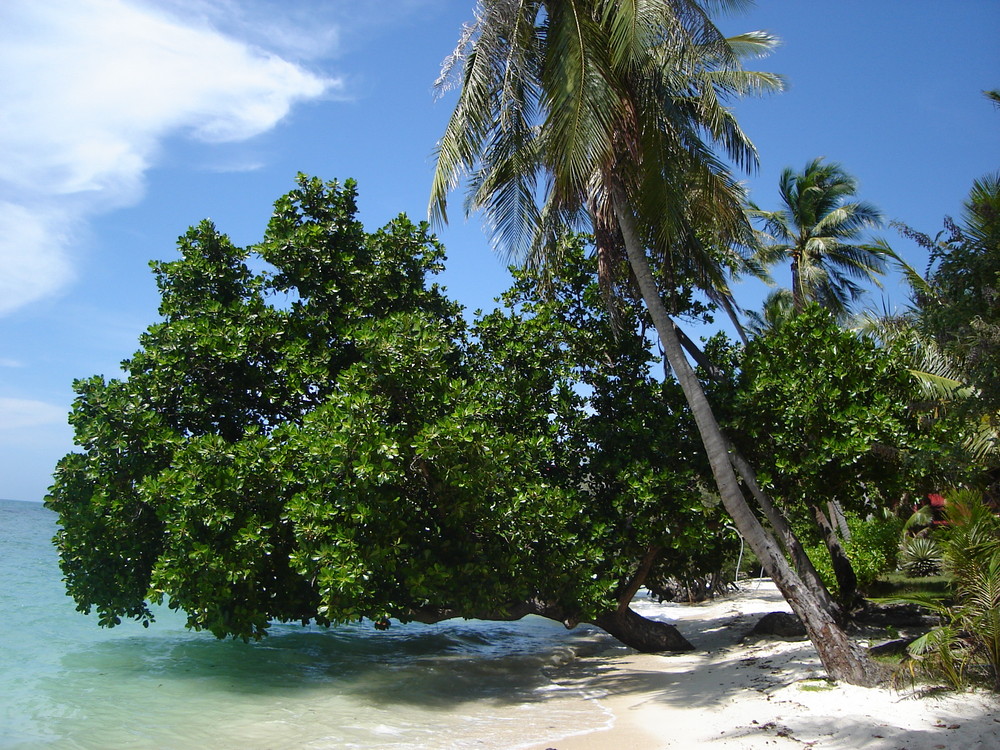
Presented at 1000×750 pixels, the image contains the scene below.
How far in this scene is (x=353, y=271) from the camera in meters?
12.0

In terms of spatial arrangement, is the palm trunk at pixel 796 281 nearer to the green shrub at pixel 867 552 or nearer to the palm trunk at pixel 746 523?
the green shrub at pixel 867 552

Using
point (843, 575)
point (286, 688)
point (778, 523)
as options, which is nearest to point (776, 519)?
point (778, 523)

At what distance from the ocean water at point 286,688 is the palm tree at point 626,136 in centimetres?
447

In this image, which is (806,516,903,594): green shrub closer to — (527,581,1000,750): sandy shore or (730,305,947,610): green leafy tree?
(527,581,1000,750): sandy shore

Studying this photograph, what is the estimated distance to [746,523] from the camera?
968 centimetres

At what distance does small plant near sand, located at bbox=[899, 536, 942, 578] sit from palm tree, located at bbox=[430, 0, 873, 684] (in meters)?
9.52

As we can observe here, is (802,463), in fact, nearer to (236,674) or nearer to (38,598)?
(236,674)

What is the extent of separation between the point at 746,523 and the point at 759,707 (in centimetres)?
225

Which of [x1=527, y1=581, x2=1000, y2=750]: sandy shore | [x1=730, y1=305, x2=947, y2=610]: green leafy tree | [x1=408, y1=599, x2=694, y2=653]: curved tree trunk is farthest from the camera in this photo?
[x1=408, y1=599, x2=694, y2=653]: curved tree trunk

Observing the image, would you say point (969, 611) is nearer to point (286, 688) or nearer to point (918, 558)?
point (286, 688)

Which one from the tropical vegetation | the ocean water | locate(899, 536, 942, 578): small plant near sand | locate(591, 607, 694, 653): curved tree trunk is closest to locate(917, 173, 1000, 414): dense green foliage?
the tropical vegetation

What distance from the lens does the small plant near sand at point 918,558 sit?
59.7ft

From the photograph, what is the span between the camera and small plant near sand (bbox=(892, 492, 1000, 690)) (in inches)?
301

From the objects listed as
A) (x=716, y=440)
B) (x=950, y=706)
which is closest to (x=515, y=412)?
(x=716, y=440)
